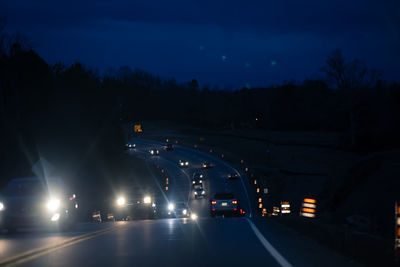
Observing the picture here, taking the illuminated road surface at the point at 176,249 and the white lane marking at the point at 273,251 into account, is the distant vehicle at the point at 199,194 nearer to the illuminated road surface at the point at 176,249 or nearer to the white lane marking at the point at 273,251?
the illuminated road surface at the point at 176,249

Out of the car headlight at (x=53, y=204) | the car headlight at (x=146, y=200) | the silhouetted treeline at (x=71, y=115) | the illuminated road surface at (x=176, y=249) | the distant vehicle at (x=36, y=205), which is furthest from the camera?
the silhouetted treeline at (x=71, y=115)

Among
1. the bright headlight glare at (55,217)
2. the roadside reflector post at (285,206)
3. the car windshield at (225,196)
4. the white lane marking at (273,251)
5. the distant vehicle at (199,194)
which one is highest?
the distant vehicle at (199,194)

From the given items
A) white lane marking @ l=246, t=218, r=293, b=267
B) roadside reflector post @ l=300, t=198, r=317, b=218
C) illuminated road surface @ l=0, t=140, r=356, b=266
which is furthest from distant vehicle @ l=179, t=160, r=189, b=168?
white lane marking @ l=246, t=218, r=293, b=267

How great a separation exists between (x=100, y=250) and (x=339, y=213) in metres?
34.8

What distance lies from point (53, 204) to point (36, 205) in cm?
58

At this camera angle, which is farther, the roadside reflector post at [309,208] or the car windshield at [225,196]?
the car windshield at [225,196]

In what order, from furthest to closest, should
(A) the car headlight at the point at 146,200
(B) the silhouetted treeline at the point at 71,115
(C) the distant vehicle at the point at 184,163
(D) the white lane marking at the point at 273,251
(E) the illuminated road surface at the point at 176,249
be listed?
1. (C) the distant vehicle at the point at 184,163
2. (B) the silhouetted treeline at the point at 71,115
3. (A) the car headlight at the point at 146,200
4. (E) the illuminated road surface at the point at 176,249
5. (D) the white lane marking at the point at 273,251

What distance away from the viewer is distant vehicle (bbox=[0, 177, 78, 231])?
19266 mm

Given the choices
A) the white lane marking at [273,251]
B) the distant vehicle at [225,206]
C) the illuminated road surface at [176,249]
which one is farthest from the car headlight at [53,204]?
the distant vehicle at [225,206]

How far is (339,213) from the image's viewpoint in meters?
45.2

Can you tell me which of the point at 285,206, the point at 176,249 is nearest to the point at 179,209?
the point at 285,206

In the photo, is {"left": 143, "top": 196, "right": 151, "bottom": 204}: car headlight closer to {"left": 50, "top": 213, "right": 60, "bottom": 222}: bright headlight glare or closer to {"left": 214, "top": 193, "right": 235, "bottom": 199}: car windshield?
{"left": 214, "top": 193, "right": 235, "bottom": 199}: car windshield

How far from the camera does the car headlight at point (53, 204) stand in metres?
19.8

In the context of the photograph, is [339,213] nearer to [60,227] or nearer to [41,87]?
[60,227]
